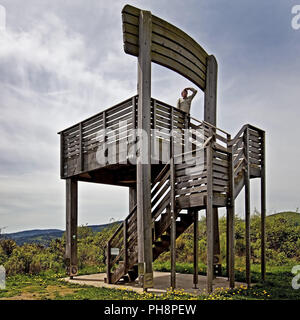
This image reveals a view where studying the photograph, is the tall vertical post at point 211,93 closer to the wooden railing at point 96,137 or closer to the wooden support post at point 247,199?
the wooden support post at point 247,199

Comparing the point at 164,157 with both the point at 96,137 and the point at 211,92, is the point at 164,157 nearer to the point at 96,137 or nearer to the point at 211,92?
the point at 96,137

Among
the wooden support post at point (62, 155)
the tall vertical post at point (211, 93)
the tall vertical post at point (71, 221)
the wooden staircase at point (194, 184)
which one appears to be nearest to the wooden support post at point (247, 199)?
the wooden staircase at point (194, 184)

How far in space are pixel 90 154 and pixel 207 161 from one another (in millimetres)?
4363

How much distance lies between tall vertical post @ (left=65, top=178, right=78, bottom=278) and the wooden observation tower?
65 mm

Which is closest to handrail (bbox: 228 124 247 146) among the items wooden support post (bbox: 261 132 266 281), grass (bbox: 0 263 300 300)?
wooden support post (bbox: 261 132 266 281)

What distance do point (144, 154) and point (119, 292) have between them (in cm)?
336

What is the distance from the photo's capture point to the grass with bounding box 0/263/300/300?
853 cm

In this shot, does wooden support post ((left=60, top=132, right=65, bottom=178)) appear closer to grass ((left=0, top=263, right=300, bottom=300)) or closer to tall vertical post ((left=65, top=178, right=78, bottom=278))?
tall vertical post ((left=65, top=178, right=78, bottom=278))

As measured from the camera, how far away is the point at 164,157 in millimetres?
10836

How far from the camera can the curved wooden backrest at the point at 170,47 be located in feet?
32.1

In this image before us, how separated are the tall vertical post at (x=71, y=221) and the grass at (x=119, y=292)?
2.89 ft

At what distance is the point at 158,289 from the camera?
977 cm
